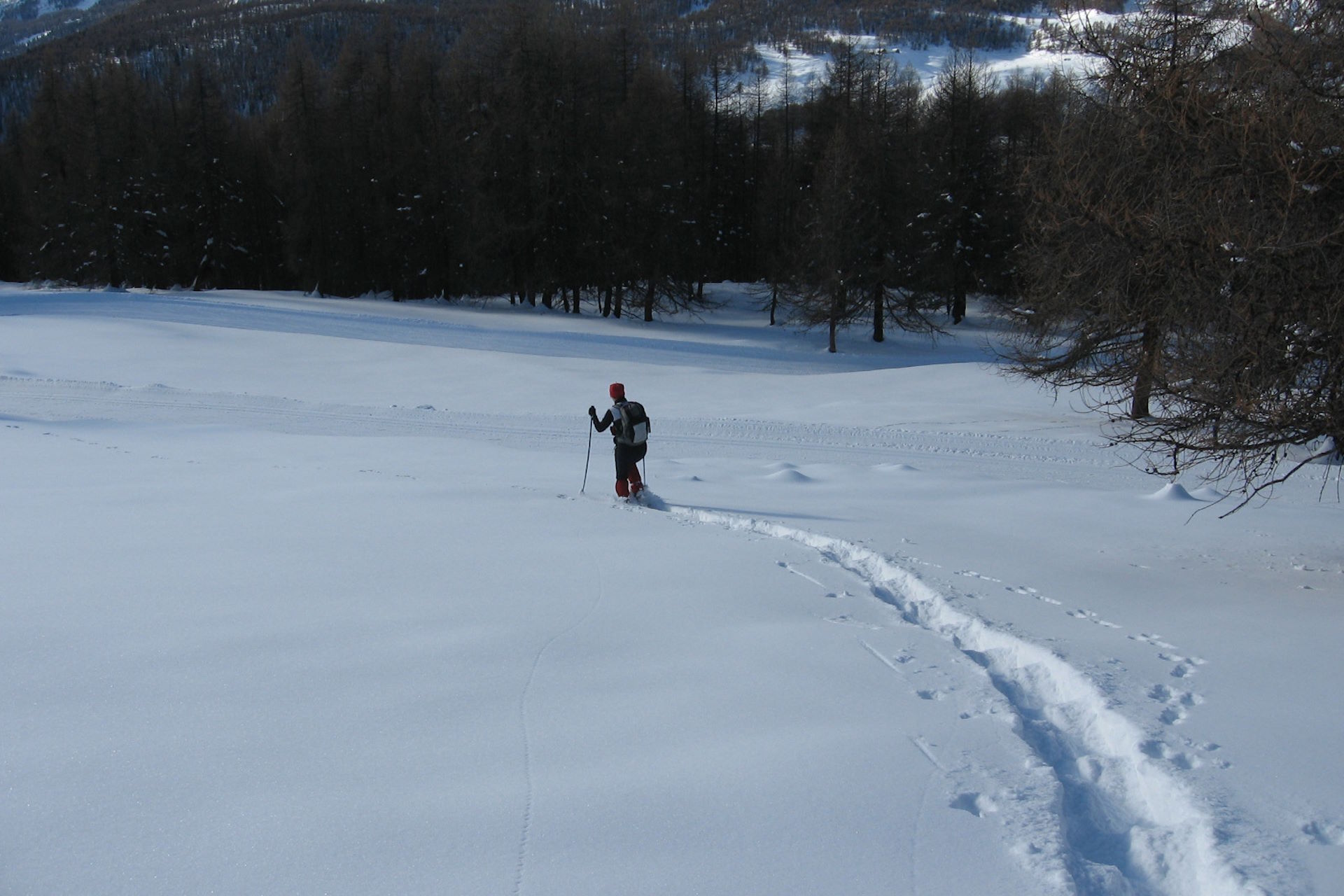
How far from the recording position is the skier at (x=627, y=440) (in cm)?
1076

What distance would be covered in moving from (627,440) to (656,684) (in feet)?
19.9

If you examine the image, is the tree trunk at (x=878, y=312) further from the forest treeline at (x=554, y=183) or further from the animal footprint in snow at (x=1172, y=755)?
the animal footprint in snow at (x=1172, y=755)

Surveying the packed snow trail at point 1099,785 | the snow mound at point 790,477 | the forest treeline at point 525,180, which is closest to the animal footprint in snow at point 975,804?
the packed snow trail at point 1099,785

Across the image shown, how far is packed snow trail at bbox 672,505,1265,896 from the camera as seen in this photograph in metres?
3.42

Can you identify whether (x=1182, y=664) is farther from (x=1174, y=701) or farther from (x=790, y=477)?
(x=790, y=477)

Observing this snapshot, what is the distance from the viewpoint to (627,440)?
35.3 ft

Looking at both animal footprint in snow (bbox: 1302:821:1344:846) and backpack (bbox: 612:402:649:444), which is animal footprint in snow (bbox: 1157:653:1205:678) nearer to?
animal footprint in snow (bbox: 1302:821:1344:846)

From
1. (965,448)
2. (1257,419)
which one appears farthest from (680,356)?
(1257,419)

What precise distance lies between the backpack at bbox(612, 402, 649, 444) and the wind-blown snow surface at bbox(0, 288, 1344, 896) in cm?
80

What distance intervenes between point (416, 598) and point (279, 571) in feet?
4.34

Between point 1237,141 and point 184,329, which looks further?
point 184,329

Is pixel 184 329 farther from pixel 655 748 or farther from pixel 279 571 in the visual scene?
pixel 655 748

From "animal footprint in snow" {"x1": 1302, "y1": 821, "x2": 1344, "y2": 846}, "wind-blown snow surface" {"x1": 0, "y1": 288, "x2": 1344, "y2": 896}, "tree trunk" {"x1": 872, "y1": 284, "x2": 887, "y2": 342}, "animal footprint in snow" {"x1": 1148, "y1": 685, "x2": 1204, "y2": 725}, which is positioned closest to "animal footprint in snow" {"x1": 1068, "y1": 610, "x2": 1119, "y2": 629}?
"wind-blown snow surface" {"x1": 0, "y1": 288, "x2": 1344, "y2": 896}

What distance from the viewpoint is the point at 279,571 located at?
6.75 meters
